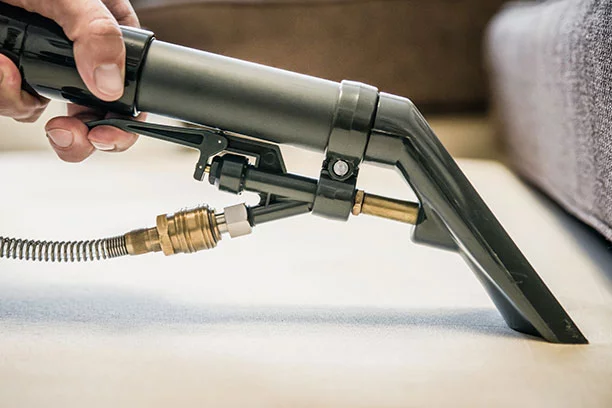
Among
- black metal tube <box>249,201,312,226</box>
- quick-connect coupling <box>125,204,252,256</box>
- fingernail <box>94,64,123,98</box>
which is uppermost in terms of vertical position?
fingernail <box>94,64,123,98</box>

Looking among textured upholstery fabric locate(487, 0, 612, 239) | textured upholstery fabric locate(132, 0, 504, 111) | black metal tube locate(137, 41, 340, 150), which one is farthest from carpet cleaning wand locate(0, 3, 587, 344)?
textured upholstery fabric locate(132, 0, 504, 111)

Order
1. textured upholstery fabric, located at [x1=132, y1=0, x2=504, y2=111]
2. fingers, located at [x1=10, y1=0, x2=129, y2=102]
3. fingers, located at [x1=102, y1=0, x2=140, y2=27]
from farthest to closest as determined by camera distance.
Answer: textured upholstery fabric, located at [x1=132, y1=0, x2=504, y2=111] → fingers, located at [x1=102, y1=0, x2=140, y2=27] → fingers, located at [x1=10, y1=0, x2=129, y2=102]

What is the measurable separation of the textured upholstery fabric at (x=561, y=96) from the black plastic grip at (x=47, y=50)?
0.42 meters

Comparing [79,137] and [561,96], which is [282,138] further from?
[561,96]

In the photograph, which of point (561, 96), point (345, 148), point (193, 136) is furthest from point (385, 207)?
point (561, 96)

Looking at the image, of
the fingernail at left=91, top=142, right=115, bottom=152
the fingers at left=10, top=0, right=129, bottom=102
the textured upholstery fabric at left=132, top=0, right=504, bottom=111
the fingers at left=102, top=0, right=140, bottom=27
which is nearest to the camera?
the fingers at left=10, top=0, right=129, bottom=102

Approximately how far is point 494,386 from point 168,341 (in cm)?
24

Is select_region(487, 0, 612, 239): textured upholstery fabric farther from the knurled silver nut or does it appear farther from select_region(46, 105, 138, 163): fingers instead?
select_region(46, 105, 138, 163): fingers

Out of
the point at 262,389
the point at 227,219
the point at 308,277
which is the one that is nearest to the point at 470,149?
the point at 308,277

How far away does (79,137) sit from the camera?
62 centimetres

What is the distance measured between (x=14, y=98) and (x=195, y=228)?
7.8 inches

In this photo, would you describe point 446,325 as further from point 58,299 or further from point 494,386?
point 58,299

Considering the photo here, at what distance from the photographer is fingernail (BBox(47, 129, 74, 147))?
62 cm

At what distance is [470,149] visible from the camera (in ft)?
4.44
